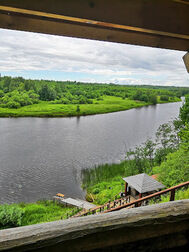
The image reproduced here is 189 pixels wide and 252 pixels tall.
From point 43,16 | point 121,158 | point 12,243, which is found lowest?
point 121,158

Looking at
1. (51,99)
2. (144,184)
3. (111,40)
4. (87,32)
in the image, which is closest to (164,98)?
(51,99)

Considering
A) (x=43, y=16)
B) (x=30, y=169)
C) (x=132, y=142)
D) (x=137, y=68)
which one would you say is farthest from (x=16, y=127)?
(x=137, y=68)

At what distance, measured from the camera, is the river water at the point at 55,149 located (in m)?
12.7

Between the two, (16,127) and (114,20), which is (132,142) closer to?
(16,127)

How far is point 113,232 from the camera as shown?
0.74 m

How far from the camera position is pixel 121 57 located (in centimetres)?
6038

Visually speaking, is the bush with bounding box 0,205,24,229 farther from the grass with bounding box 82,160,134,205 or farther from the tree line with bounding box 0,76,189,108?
the tree line with bounding box 0,76,189,108

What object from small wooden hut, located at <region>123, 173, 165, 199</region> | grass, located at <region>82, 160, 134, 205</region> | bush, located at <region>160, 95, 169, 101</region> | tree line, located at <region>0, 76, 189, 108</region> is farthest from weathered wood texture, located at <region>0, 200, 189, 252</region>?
bush, located at <region>160, 95, 169, 101</region>

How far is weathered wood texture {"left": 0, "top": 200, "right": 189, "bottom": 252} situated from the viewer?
66 centimetres

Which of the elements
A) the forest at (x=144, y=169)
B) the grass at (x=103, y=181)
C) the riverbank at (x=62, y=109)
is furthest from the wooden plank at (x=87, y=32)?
the riverbank at (x=62, y=109)

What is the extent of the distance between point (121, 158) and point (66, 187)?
5.76 meters

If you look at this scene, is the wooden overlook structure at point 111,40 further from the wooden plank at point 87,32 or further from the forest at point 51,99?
the forest at point 51,99

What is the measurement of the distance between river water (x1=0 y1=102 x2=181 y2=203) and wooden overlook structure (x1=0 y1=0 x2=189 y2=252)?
11774 millimetres

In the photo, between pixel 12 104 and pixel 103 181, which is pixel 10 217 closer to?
pixel 103 181
